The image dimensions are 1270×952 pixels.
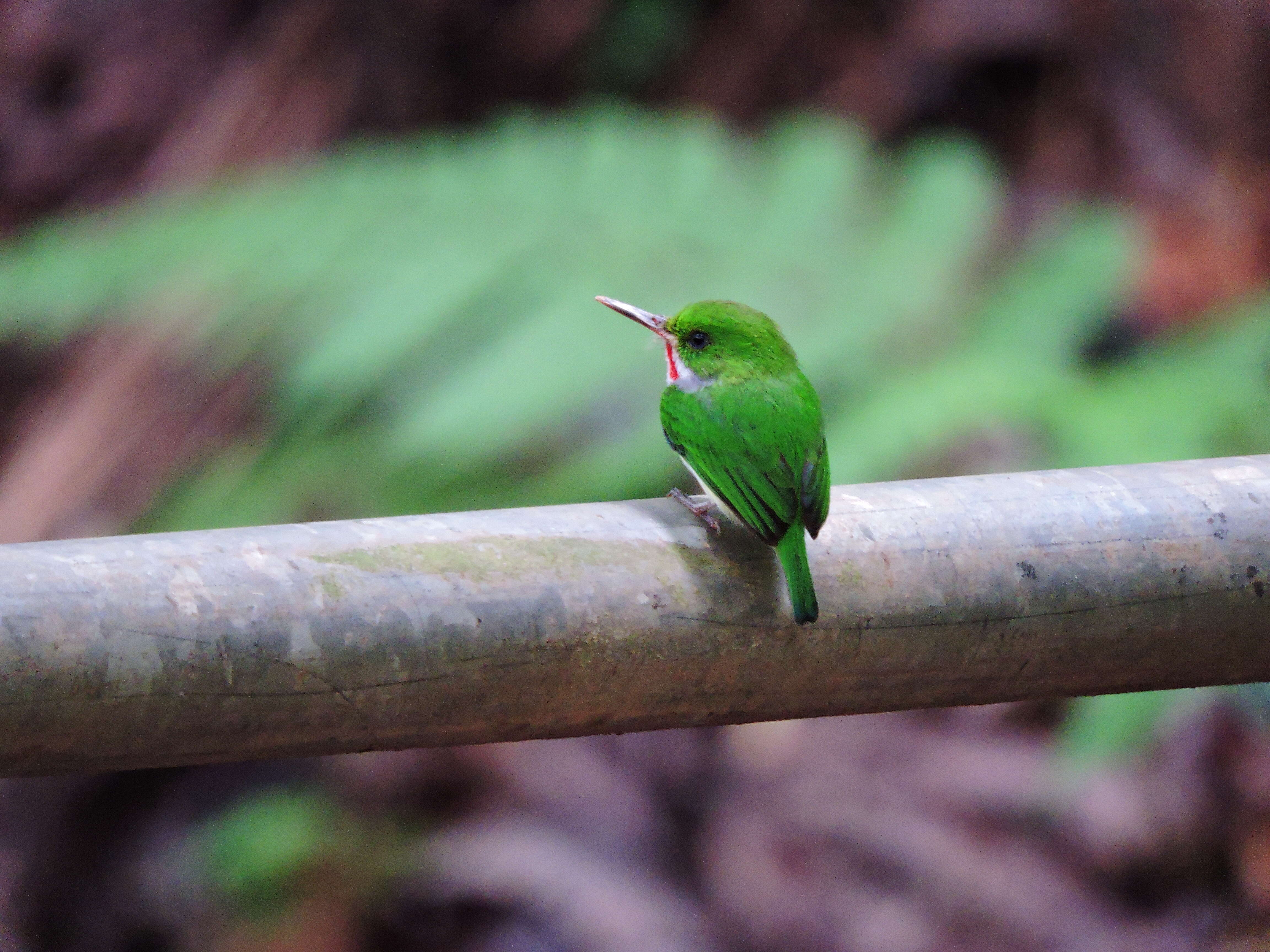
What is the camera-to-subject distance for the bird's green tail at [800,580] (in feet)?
3.54

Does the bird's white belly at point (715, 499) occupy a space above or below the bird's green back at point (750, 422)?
below

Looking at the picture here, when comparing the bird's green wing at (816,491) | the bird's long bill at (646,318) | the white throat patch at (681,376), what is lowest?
the bird's green wing at (816,491)

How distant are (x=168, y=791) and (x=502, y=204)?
1.60 metres

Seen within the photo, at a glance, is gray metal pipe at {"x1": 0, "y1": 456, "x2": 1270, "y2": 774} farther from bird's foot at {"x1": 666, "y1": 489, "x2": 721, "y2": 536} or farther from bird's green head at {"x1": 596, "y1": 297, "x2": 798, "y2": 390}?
bird's green head at {"x1": 596, "y1": 297, "x2": 798, "y2": 390}

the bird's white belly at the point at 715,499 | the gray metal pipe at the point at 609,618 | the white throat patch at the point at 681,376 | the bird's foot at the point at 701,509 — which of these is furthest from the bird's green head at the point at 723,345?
the gray metal pipe at the point at 609,618

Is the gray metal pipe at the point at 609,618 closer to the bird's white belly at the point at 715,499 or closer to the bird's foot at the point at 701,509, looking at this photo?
the bird's foot at the point at 701,509

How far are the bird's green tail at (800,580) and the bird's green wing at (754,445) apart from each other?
0.29 feet

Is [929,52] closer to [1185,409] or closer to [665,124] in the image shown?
[665,124]

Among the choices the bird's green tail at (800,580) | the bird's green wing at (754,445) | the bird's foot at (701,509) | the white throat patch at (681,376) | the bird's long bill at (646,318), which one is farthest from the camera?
the bird's long bill at (646,318)

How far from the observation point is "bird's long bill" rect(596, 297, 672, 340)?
6.16 feet

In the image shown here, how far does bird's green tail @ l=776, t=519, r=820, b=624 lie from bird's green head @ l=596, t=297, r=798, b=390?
56cm

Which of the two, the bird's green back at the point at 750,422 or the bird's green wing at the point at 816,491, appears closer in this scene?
the bird's green wing at the point at 816,491

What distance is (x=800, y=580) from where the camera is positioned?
1088 mm

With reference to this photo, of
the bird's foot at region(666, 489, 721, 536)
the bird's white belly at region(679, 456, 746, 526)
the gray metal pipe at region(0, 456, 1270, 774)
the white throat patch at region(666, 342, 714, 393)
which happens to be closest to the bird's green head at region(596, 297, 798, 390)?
the white throat patch at region(666, 342, 714, 393)
